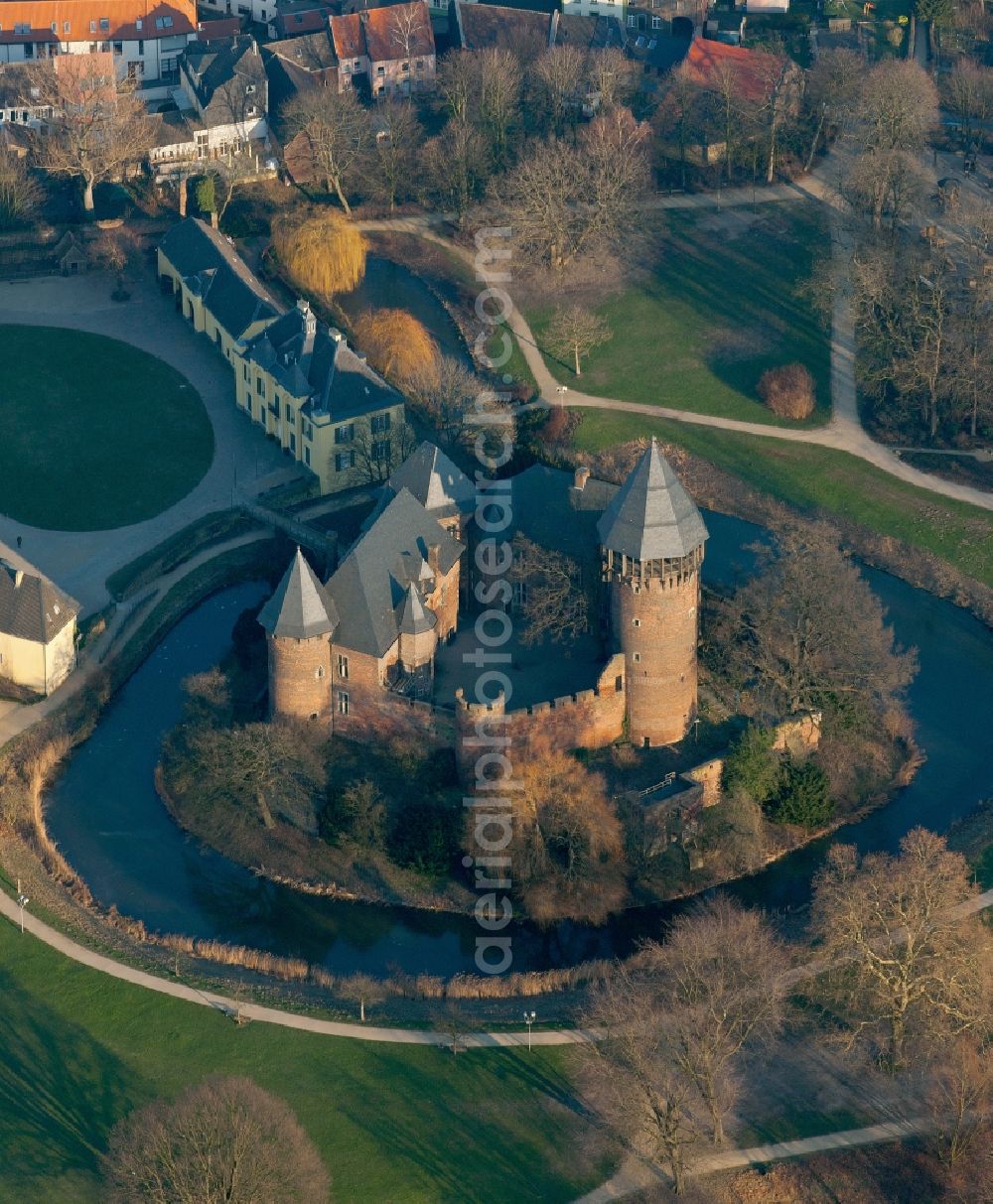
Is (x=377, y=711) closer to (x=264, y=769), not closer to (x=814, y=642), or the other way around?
(x=264, y=769)

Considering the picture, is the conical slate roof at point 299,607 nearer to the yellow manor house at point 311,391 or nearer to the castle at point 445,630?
the castle at point 445,630

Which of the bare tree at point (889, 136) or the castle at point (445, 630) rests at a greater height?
the bare tree at point (889, 136)

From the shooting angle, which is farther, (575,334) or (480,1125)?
(575,334)

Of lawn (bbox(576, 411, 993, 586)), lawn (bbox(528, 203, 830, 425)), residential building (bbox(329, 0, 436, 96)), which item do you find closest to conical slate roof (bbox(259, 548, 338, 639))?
lawn (bbox(576, 411, 993, 586))

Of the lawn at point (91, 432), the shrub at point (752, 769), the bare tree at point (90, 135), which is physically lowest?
the shrub at point (752, 769)

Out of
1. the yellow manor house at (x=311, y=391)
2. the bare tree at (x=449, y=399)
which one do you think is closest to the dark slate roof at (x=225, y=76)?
the yellow manor house at (x=311, y=391)

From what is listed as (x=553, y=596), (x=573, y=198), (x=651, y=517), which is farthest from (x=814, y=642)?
(x=573, y=198)

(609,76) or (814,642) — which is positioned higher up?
(609,76)
